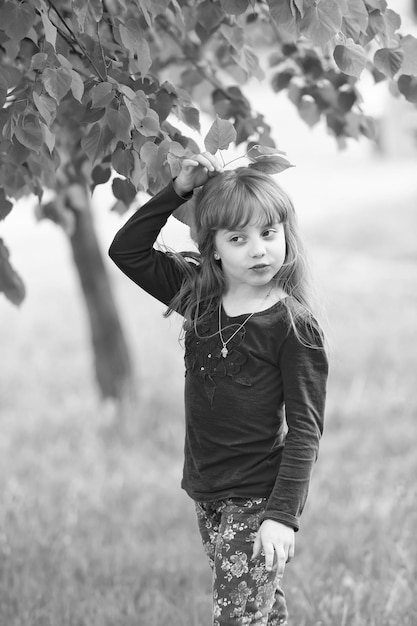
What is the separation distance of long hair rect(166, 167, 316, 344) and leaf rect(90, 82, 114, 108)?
14.8 inches

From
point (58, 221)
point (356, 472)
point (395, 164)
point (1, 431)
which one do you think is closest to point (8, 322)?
point (1, 431)

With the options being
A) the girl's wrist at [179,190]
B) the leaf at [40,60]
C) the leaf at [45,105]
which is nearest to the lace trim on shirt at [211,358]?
the girl's wrist at [179,190]

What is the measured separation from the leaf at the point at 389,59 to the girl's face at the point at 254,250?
534mm

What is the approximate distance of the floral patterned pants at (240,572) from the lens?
8.04ft

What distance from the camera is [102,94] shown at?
233 cm

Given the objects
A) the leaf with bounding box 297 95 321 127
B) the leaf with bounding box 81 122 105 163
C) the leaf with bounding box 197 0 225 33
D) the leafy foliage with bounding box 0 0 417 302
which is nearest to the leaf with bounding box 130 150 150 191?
the leafy foliage with bounding box 0 0 417 302

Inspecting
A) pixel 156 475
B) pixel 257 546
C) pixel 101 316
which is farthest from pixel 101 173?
pixel 101 316

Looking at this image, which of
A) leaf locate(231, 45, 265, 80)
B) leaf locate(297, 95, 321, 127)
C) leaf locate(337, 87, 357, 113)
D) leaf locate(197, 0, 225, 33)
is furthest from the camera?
leaf locate(297, 95, 321, 127)

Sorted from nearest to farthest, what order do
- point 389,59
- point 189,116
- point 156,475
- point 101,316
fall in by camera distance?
point 389,59, point 189,116, point 156,475, point 101,316

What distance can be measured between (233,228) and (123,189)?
600 millimetres

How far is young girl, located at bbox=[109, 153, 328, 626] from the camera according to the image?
7.80ft

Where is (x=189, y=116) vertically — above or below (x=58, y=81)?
above

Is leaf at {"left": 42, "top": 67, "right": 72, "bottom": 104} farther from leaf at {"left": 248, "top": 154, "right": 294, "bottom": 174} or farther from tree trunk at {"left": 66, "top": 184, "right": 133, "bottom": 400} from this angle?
tree trunk at {"left": 66, "top": 184, "right": 133, "bottom": 400}

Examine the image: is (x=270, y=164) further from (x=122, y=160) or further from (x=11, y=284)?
(x=11, y=284)
